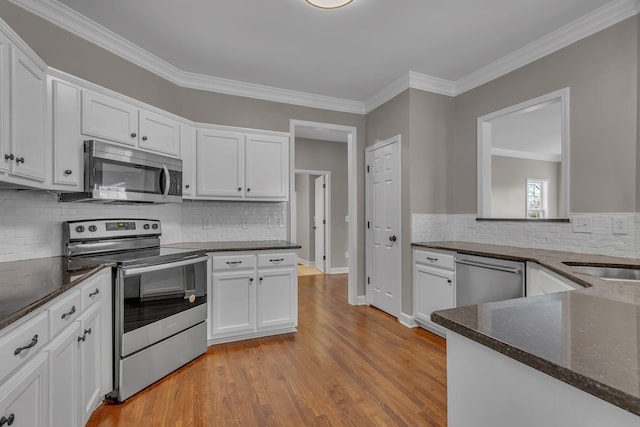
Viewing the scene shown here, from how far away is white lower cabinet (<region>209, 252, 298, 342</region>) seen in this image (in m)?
2.91

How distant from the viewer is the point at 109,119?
7.84ft

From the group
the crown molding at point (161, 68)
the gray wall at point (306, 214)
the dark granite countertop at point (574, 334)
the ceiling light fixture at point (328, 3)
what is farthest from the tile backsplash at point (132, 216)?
the gray wall at point (306, 214)

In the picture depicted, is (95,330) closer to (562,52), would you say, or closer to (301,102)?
(301,102)

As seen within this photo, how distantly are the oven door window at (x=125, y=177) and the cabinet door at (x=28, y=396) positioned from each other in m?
1.34

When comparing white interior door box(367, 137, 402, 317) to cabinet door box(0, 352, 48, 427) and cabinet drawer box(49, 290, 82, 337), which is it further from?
cabinet door box(0, 352, 48, 427)

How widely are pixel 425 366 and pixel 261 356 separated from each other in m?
1.35

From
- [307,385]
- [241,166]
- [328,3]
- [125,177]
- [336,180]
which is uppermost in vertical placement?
[328,3]

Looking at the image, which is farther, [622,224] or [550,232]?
[550,232]

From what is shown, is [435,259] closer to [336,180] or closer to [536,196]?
[336,180]

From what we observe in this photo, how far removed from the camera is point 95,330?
1.87 metres

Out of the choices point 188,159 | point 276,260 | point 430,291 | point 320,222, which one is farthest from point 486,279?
point 320,222

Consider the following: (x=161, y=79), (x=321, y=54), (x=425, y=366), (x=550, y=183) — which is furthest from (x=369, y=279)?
(x=550, y=183)

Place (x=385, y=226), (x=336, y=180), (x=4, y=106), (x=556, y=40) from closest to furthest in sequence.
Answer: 1. (x=4, y=106)
2. (x=556, y=40)
3. (x=385, y=226)
4. (x=336, y=180)

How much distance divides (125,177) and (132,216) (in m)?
0.55
